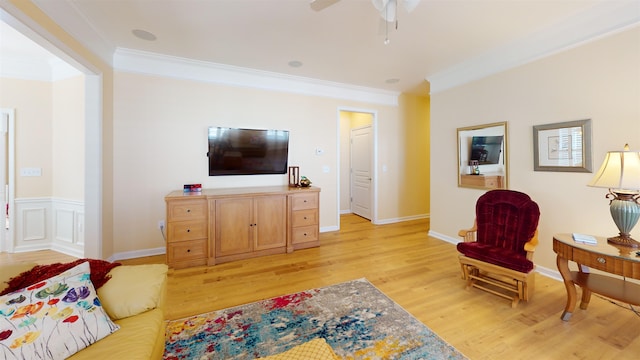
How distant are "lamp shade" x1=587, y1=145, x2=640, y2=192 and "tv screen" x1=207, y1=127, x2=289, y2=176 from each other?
3535mm

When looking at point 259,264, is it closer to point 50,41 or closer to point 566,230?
point 50,41

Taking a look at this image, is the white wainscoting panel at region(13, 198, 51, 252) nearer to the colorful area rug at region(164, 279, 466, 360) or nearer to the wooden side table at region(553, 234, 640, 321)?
the colorful area rug at region(164, 279, 466, 360)

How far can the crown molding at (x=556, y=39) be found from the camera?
224 centimetres

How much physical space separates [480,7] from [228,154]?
11.2 feet

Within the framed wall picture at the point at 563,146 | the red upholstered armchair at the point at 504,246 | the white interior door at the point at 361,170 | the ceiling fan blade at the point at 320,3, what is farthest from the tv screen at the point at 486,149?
the ceiling fan blade at the point at 320,3

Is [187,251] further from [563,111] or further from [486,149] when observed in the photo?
[563,111]

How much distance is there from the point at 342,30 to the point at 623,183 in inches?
108

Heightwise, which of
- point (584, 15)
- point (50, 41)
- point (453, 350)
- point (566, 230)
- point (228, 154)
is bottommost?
point (453, 350)

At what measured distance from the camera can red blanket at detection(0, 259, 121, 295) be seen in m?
1.22

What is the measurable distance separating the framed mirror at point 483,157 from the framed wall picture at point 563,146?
0.36m

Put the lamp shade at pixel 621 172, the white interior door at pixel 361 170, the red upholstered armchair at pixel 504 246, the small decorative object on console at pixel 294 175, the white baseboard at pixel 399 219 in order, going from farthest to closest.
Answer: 1. the white interior door at pixel 361 170
2. the white baseboard at pixel 399 219
3. the small decorative object on console at pixel 294 175
4. the red upholstered armchair at pixel 504 246
5. the lamp shade at pixel 621 172

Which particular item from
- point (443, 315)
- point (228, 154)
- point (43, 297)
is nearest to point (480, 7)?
point (443, 315)

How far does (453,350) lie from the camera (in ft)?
5.51

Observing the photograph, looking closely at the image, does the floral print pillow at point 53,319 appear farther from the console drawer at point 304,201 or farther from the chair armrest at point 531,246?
the chair armrest at point 531,246
